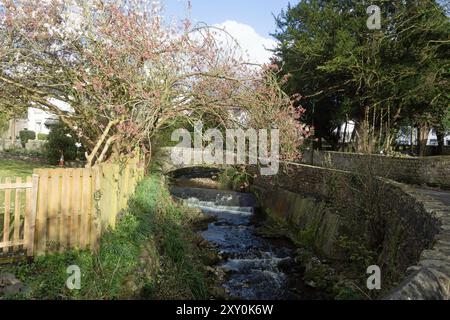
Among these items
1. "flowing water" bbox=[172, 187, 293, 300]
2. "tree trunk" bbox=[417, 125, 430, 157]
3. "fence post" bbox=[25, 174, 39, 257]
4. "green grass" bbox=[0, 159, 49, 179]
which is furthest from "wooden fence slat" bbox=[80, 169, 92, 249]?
"tree trunk" bbox=[417, 125, 430, 157]

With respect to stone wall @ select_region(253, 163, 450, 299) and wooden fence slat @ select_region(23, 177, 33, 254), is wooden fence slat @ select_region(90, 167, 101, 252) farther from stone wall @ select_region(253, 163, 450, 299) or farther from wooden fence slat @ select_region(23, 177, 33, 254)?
A: stone wall @ select_region(253, 163, 450, 299)

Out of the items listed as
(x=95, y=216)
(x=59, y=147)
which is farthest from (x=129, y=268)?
(x=59, y=147)

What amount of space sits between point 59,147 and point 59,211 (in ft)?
60.9

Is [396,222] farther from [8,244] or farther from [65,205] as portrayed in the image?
[8,244]

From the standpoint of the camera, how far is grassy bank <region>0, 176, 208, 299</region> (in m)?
4.86

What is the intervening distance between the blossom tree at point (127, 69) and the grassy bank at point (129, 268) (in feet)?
6.08

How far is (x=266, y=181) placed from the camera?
19.9 meters

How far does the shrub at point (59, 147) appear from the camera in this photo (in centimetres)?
2227

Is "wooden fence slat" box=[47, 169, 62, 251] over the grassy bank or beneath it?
over

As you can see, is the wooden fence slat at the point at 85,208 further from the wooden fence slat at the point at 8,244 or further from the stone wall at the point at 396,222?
the stone wall at the point at 396,222

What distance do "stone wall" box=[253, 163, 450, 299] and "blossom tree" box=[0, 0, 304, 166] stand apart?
103 inches

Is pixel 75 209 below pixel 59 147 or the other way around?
below

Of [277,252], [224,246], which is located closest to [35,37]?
[224,246]

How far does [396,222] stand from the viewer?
7910 mm
